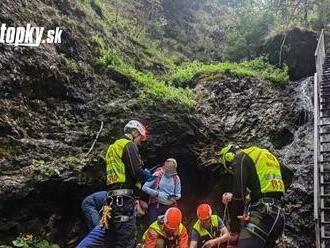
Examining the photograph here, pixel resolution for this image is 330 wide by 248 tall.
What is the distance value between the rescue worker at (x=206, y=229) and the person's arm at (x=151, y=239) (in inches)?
27.7

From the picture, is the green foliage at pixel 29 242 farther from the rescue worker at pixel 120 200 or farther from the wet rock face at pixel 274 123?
the wet rock face at pixel 274 123

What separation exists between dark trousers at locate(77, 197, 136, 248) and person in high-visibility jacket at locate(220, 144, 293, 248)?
137 centimetres

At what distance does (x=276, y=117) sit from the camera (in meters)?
12.0

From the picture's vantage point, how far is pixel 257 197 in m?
5.39

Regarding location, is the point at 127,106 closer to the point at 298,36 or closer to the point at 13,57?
the point at 13,57

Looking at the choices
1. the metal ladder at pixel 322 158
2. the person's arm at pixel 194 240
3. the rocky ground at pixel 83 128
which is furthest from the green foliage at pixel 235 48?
the person's arm at pixel 194 240

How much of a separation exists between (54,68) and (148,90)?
7.95 ft

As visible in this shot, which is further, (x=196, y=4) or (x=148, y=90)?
(x=196, y=4)

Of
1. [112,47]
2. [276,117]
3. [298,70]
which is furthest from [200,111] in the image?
[298,70]

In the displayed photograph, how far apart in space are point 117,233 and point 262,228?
1867mm

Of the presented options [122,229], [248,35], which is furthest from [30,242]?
[248,35]

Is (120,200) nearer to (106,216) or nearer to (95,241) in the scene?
(106,216)

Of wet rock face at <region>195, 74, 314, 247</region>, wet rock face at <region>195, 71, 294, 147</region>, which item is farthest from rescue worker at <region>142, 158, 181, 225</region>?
wet rock face at <region>195, 71, 294, 147</region>

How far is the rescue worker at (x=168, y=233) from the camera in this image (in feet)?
Result: 22.4
